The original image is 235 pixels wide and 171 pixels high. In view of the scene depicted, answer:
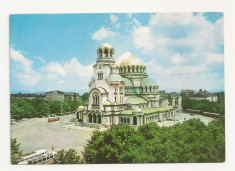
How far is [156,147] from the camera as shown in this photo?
8.25 metres

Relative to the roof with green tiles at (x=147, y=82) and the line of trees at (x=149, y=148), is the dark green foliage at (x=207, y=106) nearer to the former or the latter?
the line of trees at (x=149, y=148)

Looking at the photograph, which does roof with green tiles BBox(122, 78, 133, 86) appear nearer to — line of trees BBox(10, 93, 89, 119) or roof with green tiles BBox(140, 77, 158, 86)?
roof with green tiles BBox(140, 77, 158, 86)

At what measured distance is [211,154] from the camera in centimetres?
862

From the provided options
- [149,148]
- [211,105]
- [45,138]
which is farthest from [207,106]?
[45,138]

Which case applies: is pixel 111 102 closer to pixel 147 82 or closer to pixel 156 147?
pixel 147 82

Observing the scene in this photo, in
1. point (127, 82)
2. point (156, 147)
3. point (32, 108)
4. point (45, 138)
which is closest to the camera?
point (156, 147)

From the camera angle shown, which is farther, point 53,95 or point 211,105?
point 53,95

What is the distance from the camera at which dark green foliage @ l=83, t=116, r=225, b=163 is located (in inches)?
327

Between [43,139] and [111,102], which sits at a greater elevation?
[111,102]

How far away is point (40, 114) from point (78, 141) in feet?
16.7

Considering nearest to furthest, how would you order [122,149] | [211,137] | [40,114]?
[122,149]
[211,137]
[40,114]

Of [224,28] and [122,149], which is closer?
[122,149]
